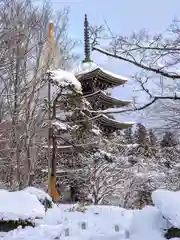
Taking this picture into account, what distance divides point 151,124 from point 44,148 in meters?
11.8

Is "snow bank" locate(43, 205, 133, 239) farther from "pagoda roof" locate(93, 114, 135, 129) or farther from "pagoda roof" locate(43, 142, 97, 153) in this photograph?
"pagoda roof" locate(93, 114, 135, 129)

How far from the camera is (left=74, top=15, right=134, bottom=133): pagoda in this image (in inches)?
866

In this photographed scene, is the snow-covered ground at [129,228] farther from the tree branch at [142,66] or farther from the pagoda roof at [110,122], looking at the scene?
the pagoda roof at [110,122]

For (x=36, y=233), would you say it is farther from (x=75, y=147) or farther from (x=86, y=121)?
(x=75, y=147)

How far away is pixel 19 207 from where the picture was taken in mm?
→ 6980

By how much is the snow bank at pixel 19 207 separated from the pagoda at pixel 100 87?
13.7 meters

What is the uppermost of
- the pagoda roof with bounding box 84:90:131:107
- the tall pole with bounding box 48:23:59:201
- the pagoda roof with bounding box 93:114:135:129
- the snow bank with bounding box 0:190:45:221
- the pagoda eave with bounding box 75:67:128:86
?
the pagoda eave with bounding box 75:67:128:86

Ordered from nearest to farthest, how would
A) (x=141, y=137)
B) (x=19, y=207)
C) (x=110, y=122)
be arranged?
(x=19, y=207) → (x=110, y=122) → (x=141, y=137)

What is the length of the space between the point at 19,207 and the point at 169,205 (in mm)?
2782

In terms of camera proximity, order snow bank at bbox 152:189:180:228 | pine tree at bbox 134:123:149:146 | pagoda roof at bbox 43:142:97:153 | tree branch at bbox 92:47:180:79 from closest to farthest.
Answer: snow bank at bbox 152:189:180:228 → tree branch at bbox 92:47:180:79 → pagoda roof at bbox 43:142:97:153 → pine tree at bbox 134:123:149:146

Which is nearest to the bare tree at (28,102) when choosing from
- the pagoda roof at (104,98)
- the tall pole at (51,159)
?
the tall pole at (51,159)

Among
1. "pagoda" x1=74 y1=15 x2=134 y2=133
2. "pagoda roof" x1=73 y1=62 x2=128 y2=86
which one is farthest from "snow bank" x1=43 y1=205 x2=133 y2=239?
"pagoda roof" x1=73 y1=62 x2=128 y2=86

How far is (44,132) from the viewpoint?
17219 millimetres

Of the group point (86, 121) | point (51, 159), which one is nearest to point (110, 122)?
point (86, 121)
